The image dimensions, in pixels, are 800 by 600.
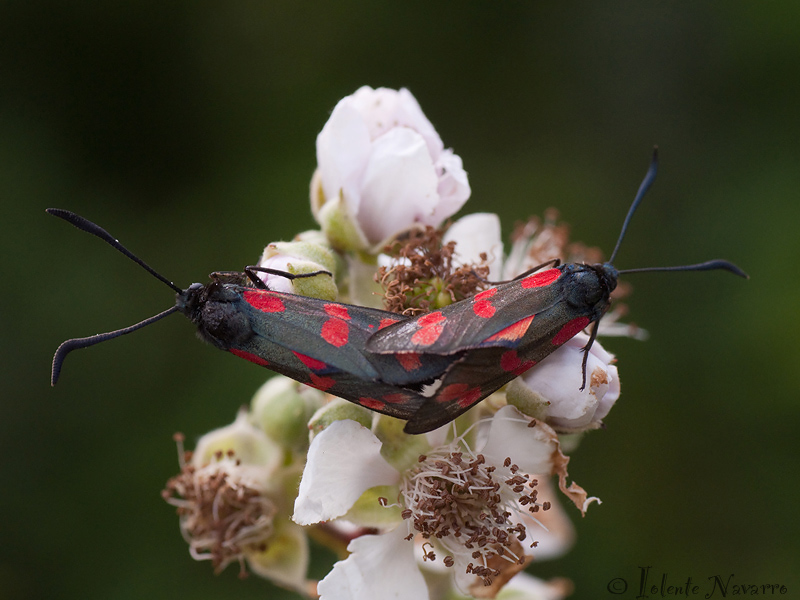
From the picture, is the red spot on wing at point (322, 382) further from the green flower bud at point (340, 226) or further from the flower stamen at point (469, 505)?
the green flower bud at point (340, 226)

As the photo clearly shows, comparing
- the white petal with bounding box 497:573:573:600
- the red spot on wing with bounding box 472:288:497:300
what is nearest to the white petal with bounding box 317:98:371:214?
the red spot on wing with bounding box 472:288:497:300

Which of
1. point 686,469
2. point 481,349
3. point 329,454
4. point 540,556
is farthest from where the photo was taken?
point 686,469

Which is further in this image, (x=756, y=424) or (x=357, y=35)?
(x=357, y=35)

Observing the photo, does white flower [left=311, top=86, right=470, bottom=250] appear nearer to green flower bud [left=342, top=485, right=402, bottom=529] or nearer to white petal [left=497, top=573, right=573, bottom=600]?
green flower bud [left=342, top=485, right=402, bottom=529]

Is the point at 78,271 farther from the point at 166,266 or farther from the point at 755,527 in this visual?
the point at 755,527

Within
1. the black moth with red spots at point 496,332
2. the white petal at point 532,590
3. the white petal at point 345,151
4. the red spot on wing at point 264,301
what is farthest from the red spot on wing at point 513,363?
the white petal at point 532,590

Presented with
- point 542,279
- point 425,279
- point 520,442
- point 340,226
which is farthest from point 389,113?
point 520,442

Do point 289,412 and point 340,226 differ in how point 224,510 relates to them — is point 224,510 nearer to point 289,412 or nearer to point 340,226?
point 289,412

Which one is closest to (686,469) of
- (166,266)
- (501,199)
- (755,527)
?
(755,527)
